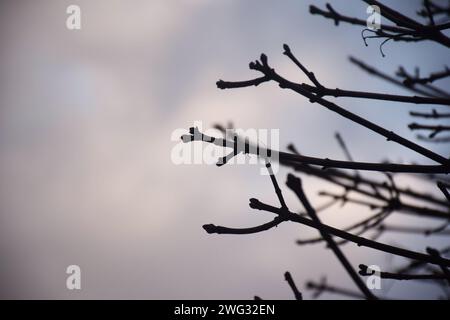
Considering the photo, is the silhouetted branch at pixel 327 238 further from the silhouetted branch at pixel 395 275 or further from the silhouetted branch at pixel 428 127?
the silhouetted branch at pixel 428 127

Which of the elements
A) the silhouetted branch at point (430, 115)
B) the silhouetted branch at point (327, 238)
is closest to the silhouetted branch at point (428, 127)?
the silhouetted branch at point (430, 115)

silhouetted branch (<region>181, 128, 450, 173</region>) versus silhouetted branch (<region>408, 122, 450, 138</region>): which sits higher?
silhouetted branch (<region>408, 122, 450, 138</region>)

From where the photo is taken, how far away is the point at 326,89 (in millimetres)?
1808

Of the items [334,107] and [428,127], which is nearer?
[334,107]

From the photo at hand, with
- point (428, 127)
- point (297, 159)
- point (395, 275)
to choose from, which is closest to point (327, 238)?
point (297, 159)

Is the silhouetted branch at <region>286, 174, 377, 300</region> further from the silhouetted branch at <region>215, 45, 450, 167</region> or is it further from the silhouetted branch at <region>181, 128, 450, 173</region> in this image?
the silhouetted branch at <region>215, 45, 450, 167</region>

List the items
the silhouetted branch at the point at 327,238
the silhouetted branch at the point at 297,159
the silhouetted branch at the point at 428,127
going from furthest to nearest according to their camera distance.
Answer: the silhouetted branch at the point at 428,127
the silhouetted branch at the point at 297,159
the silhouetted branch at the point at 327,238

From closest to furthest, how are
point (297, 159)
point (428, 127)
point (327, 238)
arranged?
point (327, 238)
point (297, 159)
point (428, 127)

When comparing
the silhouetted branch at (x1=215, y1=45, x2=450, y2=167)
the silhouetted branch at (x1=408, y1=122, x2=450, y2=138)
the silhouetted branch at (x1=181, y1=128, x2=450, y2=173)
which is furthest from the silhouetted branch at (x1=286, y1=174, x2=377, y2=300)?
the silhouetted branch at (x1=408, y1=122, x2=450, y2=138)

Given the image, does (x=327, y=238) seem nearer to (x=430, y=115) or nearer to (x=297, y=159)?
(x=297, y=159)
